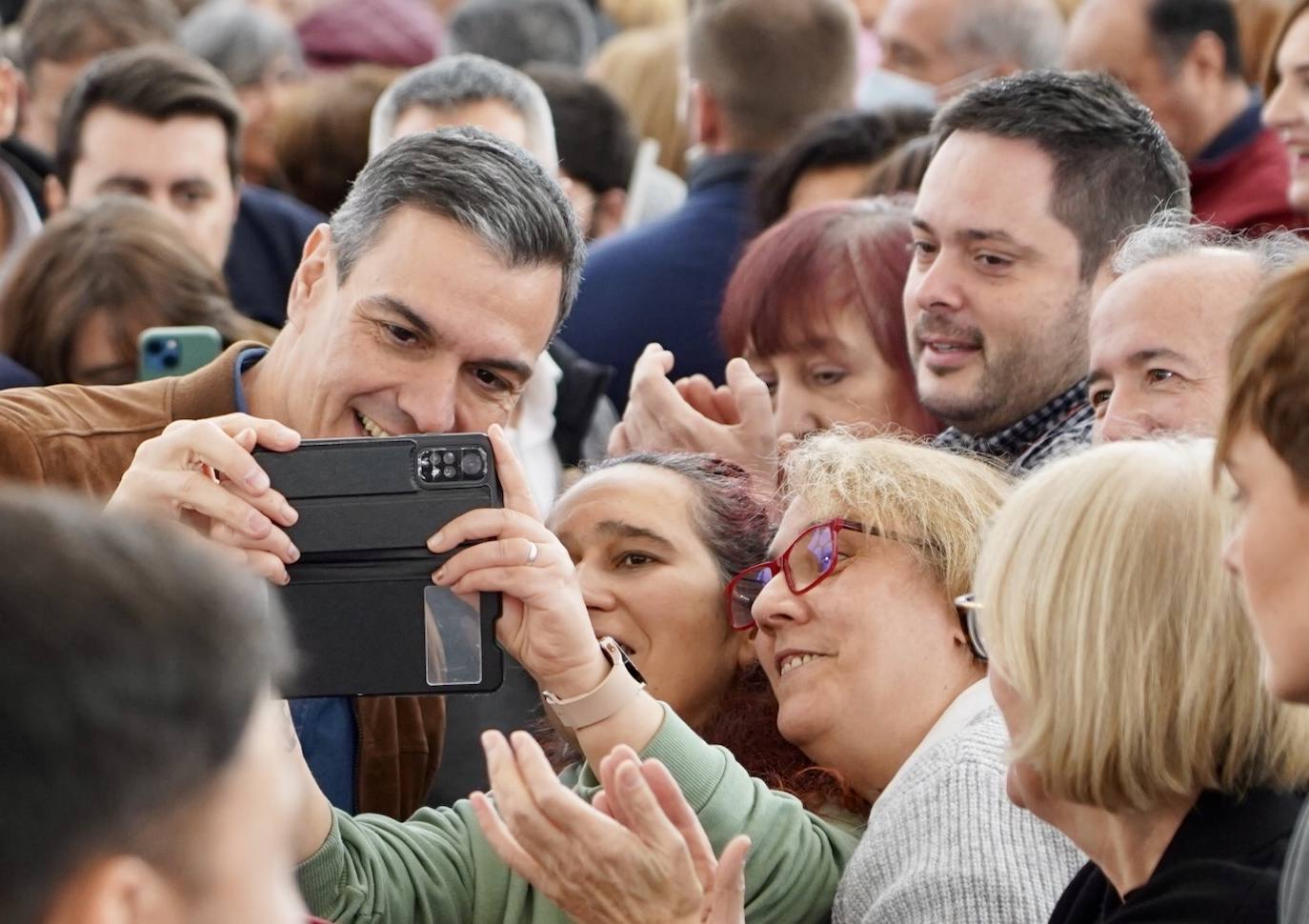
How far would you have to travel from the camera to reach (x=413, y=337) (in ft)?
9.13

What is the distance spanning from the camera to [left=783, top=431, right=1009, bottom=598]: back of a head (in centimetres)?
269

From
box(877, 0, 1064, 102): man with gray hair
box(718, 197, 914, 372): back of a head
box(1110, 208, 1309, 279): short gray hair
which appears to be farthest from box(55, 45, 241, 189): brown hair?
box(1110, 208, 1309, 279): short gray hair

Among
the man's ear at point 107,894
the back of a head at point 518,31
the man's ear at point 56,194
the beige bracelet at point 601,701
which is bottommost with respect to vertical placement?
the man's ear at point 56,194

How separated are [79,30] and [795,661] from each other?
397 cm

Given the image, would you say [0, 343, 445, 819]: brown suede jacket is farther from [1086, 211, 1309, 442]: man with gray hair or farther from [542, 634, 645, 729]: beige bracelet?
[1086, 211, 1309, 442]: man with gray hair

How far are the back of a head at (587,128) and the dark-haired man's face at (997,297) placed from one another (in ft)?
6.56

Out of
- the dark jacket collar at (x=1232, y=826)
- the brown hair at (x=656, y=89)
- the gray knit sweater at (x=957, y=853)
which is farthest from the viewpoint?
the brown hair at (x=656, y=89)

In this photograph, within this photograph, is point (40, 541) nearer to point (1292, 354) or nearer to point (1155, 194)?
point (1292, 354)

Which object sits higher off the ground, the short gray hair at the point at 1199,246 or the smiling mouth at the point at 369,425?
the short gray hair at the point at 1199,246

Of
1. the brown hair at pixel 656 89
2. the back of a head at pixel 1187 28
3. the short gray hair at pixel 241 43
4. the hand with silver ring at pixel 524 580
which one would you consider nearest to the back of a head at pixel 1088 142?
the hand with silver ring at pixel 524 580

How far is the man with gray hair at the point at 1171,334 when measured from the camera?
9.09ft

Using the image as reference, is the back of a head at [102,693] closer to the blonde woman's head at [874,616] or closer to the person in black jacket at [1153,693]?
the person in black jacket at [1153,693]

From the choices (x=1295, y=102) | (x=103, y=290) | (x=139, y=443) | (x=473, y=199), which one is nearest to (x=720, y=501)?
(x=473, y=199)

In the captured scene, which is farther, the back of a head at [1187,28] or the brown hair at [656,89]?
the brown hair at [656,89]
